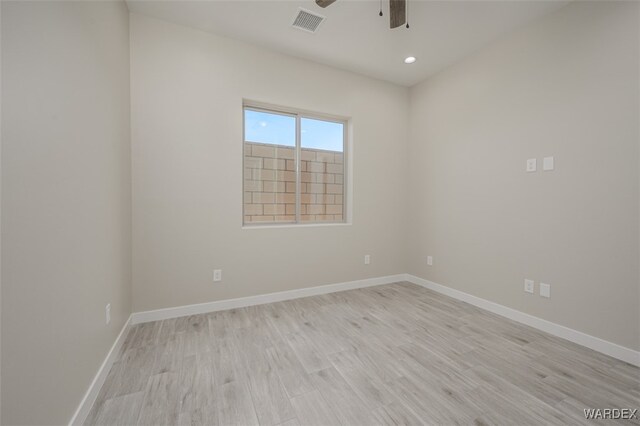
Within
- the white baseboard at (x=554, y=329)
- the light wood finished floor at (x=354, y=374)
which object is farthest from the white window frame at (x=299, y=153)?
the white baseboard at (x=554, y=329)

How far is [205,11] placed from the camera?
2.28 meters

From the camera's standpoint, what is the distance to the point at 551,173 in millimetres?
2266

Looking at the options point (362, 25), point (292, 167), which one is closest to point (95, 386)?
point (292, 167)

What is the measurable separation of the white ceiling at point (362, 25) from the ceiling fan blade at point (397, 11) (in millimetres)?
336

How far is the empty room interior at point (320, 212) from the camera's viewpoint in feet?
3.87

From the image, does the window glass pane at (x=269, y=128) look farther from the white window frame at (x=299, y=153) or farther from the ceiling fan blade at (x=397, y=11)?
the ceiling fan blade at (x=397, y=11)

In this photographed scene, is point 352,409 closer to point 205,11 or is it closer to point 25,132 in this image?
point 25,132

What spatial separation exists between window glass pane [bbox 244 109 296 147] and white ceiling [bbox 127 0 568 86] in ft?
2.35

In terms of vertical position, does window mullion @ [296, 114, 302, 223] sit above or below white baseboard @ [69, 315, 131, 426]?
above

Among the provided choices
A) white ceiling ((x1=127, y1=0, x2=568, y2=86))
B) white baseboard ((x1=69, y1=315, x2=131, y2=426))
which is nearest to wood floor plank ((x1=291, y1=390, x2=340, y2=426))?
white baseboard ((x1=69, y1=315, x2=131, y2=426))

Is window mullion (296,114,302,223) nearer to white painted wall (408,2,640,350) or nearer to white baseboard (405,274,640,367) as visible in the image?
white painted wall (408,2,640,350)

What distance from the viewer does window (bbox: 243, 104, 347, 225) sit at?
9.79 ft

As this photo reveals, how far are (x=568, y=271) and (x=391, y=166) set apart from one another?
218 cm

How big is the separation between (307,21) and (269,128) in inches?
44.5
